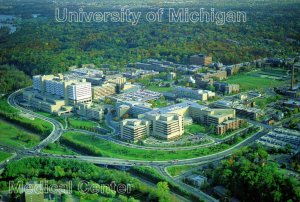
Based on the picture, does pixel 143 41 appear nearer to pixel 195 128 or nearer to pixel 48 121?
pixel 48 121

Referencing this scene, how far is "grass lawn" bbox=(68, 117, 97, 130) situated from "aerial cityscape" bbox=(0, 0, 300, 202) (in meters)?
0.06

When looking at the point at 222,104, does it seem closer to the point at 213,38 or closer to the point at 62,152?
the point at 62,152

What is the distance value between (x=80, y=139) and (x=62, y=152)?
67.2 inches

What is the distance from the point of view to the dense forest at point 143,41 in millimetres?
41219

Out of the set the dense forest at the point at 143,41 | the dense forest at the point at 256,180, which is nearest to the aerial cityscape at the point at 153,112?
the dense forest at the point at 256,180

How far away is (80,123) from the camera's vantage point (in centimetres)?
2525

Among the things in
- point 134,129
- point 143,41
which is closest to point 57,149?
point 134,129

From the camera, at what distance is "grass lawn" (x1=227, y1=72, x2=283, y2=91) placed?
32.2 meters

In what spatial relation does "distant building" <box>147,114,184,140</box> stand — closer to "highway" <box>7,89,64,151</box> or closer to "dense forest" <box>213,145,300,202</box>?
"dense forest" <box>213,145,300,202</box>

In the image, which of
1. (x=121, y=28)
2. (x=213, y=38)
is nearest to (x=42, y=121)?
(x=213, y=38)

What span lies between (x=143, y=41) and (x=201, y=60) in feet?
35.6

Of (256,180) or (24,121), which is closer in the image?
(256,180)

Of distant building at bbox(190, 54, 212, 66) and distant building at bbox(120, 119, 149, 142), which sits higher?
distant building at bbox(190, 54, 212, 66)

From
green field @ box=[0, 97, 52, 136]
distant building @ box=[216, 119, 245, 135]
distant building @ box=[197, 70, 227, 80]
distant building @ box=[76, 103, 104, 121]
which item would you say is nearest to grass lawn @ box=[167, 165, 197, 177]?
distant building @ box=[216, 119, 245, 135]
